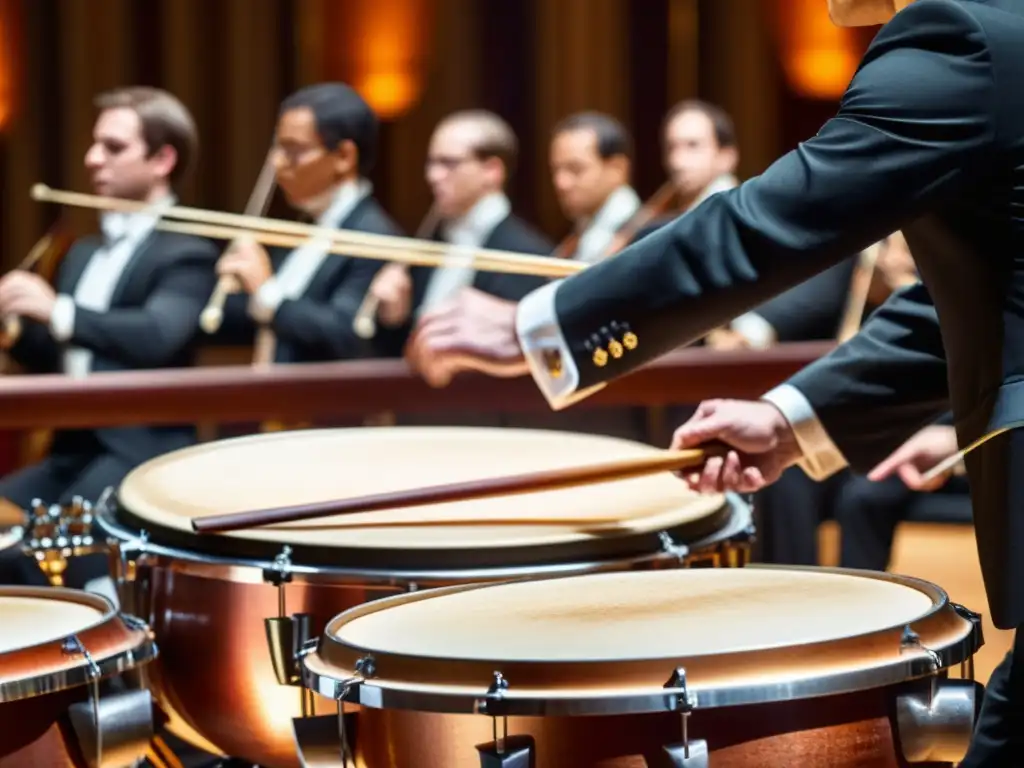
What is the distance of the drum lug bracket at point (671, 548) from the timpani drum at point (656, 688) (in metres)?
0.37

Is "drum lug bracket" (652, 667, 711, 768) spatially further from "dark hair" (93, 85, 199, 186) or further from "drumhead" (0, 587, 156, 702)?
"dark hair" (93, 85, 199, 186)

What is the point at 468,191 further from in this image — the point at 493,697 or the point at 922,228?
the point at 493,697

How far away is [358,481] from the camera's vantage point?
7.41ft

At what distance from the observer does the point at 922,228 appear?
1524mm

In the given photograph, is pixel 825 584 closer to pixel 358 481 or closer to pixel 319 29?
pixel 358 481

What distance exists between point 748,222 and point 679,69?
655cm

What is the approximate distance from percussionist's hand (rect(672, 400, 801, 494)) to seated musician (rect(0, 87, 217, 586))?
2158 mm

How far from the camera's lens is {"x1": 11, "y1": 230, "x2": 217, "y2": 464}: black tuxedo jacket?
4.04 metres

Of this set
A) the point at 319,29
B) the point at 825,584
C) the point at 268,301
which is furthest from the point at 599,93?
the point at 825,584

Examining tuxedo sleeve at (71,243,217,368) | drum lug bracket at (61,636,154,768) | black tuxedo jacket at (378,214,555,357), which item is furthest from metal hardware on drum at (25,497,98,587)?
black tuxedo jacket at (378,214,555,357)

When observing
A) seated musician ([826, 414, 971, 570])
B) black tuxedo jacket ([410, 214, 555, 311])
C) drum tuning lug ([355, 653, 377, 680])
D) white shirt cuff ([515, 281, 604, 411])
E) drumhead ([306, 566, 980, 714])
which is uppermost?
white shirt cuff ([515, 281, 604, 411])

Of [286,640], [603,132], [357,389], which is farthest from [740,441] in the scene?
[603,132]

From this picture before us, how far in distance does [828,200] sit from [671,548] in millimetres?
622

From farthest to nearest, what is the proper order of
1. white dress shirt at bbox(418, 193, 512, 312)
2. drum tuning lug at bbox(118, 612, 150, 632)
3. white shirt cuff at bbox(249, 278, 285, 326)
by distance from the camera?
white dress shirt at bbox(418, 193, 512, 312) → white shirt cuff at bbox(249, 278, 285, 326) → drum tuning lug at bbox(118, 612, 150, 632)
